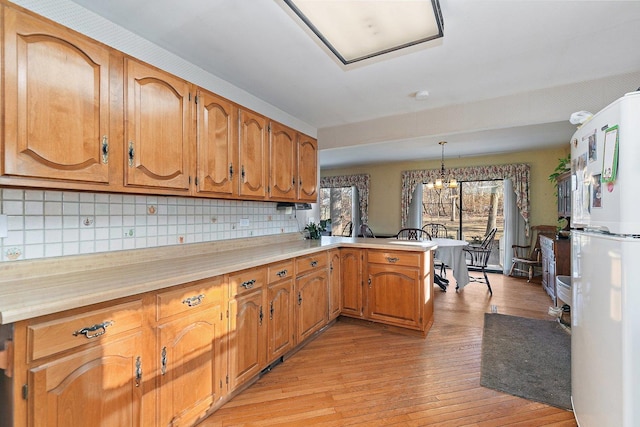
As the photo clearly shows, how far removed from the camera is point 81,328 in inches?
43.9

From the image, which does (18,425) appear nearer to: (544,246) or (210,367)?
(210,367)

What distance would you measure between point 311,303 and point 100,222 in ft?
5.70

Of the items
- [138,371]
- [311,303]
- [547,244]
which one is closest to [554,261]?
[547,244]

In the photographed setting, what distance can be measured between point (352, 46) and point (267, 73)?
2.75 feet

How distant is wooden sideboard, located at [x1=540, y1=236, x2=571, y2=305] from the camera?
3645 mm

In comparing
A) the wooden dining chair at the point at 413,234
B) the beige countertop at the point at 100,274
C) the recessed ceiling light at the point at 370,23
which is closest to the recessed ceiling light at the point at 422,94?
the recessed ceiling light at the point at 370,23

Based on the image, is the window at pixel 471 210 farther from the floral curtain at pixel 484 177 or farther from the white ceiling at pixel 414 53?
the white ceiling at pixel 414 53

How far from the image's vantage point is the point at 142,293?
1.32 meters

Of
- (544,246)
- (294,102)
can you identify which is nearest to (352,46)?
(294,102)

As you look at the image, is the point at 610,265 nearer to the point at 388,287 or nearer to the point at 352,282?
the point at 388,287

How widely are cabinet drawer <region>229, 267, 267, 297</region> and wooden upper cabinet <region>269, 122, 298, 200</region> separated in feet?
2.74

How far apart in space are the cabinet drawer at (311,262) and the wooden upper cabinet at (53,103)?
4.91 feet

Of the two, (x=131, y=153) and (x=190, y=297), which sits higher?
(x=131, y=153)

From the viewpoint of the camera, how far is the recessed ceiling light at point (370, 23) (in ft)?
4.90
